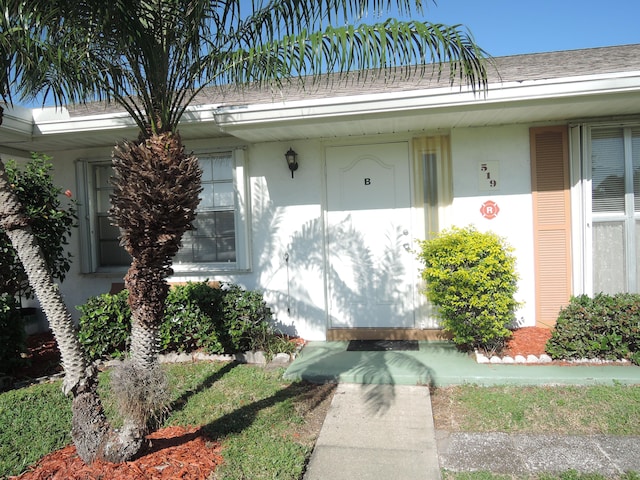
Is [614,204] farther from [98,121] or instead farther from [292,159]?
[98,121]

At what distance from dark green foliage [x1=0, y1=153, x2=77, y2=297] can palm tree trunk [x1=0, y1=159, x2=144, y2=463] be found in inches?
94.5

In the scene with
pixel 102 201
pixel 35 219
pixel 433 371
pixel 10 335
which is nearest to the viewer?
pixel 433 371

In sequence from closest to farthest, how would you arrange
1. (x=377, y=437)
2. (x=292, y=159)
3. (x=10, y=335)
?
1. (x=377, y=437)
2. (x=10, y=335)
3. (x=292, y=159)

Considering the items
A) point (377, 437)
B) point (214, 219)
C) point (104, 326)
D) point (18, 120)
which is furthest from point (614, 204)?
point (18, 120)

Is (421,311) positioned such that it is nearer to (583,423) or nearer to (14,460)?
(583,423)

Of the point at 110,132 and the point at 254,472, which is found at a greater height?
the point at 110,132

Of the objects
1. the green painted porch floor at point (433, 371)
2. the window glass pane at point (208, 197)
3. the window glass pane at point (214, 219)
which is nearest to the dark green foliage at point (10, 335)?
the window glass pane at point (214, 219)

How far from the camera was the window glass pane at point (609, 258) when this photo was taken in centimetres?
558

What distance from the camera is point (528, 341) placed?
5.30 m

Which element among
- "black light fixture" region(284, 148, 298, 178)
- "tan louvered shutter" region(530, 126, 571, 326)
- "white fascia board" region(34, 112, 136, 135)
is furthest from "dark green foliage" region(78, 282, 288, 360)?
"tan louvered shutter" region(530, 126, 571, 326)

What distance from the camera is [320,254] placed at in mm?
6066

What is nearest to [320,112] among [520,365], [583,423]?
[520,365]

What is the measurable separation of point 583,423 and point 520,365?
3.83ft

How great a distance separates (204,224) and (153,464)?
394 centimetres
